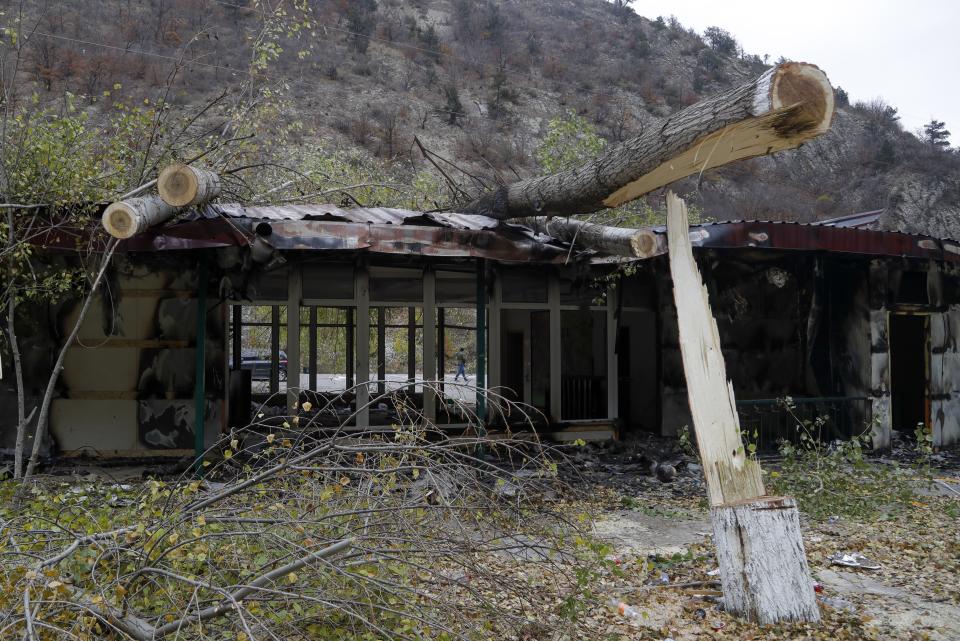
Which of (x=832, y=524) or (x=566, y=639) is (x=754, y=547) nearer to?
(x=566, y=639)

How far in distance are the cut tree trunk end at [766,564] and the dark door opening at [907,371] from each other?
361 inches

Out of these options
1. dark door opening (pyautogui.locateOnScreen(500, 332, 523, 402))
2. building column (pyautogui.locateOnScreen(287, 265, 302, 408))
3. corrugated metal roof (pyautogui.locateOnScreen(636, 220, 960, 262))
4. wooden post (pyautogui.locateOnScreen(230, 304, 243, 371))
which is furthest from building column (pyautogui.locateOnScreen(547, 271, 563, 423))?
wooden post (pyautogui.locateOnScreen(230, 304, 243, 371))

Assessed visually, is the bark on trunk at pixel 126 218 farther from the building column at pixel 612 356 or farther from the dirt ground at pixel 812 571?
the building column at pixel 612 356

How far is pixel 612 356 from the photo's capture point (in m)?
10.5

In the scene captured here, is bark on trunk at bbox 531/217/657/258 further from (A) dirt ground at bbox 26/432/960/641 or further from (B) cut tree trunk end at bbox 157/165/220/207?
(B) cut tree trunk end at bbox 157/165/220/207

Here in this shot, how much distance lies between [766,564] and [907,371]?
385 inches

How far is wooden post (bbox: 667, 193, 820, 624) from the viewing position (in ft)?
13.3

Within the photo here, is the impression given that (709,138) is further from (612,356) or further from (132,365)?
(132,365)

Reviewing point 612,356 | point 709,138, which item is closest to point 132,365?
point 612,356

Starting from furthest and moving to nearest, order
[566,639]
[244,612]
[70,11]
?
[70,11]
[566,639]
[244,612]

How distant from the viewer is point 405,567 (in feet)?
11.3

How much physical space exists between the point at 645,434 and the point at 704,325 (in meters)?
6.27

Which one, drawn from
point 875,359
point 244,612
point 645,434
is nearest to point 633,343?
point 645,434

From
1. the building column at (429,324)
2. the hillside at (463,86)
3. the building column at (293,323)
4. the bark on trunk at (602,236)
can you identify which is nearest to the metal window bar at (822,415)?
the bark on trunk at (602,236)
